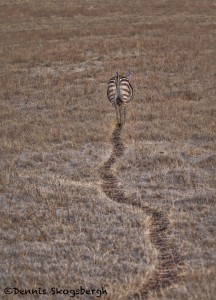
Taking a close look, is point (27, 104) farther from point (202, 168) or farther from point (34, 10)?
point (34, 10)

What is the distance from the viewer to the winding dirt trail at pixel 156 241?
9.09m

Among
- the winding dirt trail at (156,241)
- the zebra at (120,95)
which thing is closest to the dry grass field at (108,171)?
the winding dirt trail at (156,241)

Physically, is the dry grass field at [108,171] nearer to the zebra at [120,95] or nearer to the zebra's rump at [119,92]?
the zebra at [120,95]

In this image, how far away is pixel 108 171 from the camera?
1449 centimetres

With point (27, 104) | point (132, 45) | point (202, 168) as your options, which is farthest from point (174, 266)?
point (132, 45)

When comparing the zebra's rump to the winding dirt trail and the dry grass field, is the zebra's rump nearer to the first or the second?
the dry grass field

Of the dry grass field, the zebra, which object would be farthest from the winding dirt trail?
the zebra

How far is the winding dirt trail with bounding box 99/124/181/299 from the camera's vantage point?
29.8 ft

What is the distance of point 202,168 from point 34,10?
122 feet

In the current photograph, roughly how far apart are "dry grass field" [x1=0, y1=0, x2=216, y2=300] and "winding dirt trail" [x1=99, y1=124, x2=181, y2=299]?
0.08 ft

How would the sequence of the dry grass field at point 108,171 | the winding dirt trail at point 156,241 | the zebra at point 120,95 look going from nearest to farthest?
the winding dirt trail at point 156,241
the dry grass field at point 108,171
the zebra at point 120,95

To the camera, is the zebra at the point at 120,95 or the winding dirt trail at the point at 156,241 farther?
the zebra at the point at 120,95

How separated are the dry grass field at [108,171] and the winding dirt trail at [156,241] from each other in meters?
0.03

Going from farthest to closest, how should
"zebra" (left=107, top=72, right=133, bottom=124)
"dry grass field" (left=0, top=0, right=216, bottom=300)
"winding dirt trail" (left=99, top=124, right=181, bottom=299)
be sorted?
"zebra" (left=107, top=72, right=133, bottom=124) → "dry grass field" (left=0, top=0, right=216, bottom=300) → "winding dirt trail" (left=99, top=124, right=181, bottom=299)
